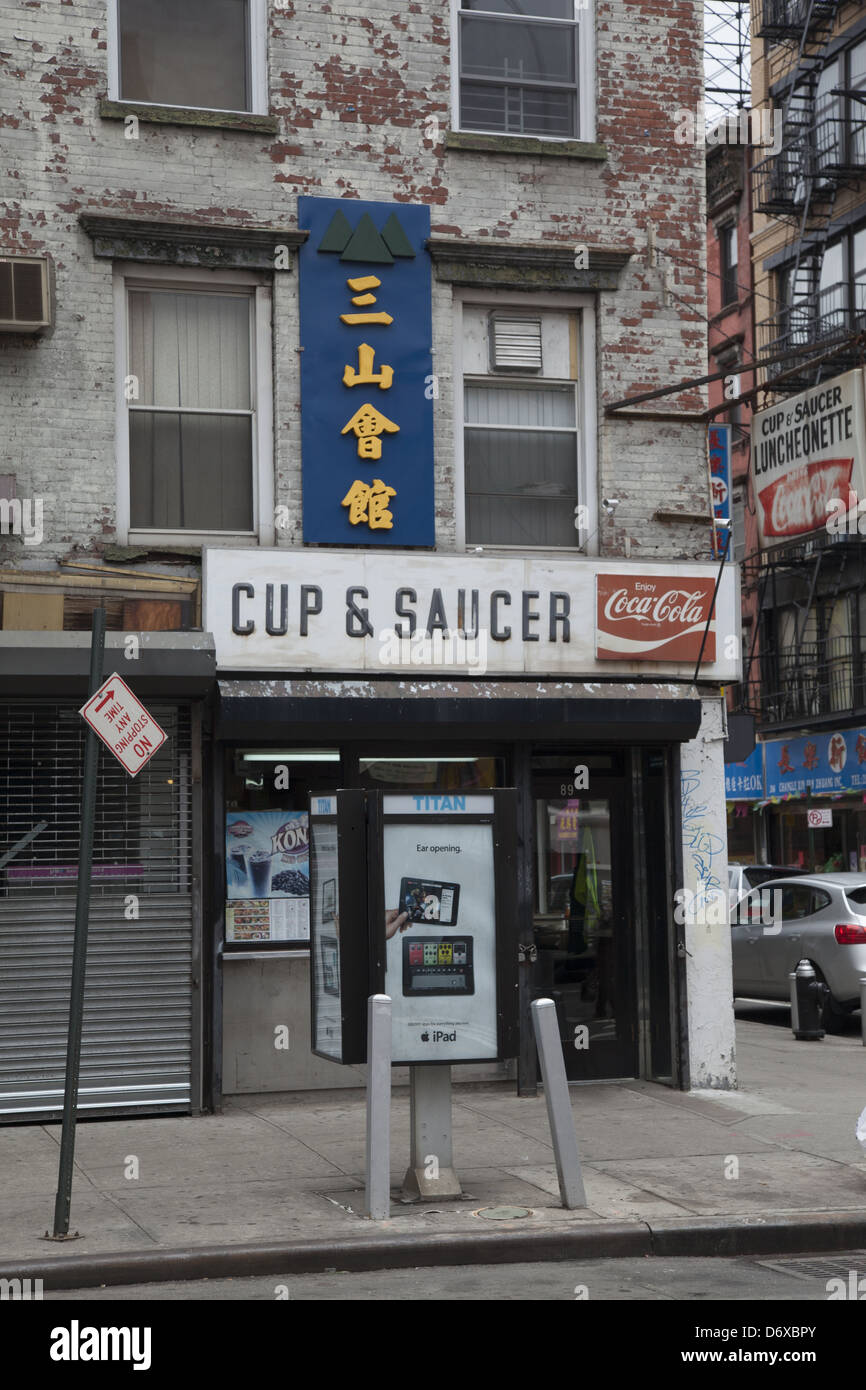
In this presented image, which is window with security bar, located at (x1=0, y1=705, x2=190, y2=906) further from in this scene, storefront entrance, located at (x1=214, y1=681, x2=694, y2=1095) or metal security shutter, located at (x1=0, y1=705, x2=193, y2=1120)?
storefront entrance, located at (x1=214, y1=681, x2=694, y2=1095)

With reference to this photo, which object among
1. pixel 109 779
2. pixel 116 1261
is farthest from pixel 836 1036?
pixel 116 1261

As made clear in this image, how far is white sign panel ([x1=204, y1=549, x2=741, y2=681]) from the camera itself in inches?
479

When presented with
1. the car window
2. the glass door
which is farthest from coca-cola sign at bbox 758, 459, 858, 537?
the car window

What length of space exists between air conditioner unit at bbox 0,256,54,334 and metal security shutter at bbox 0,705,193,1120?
9.03 feet

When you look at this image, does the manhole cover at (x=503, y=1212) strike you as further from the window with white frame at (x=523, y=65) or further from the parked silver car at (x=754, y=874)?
the parked silver car at (x=754, y=874)

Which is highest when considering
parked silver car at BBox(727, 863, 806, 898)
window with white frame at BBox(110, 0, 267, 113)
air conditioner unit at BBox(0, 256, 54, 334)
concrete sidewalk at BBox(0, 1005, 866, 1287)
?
window with white frame at BBox(110, 0, 267, 113)

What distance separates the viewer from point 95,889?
472 inches

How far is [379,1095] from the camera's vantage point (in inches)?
353

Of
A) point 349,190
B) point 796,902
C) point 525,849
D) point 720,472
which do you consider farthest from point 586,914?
point 796,902

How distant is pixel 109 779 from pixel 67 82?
520cm

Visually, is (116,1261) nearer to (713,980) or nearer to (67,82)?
(713,980)

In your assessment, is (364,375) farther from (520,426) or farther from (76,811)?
(76,811)

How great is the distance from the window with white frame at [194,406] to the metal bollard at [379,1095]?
4.94m
